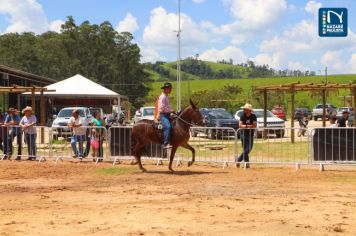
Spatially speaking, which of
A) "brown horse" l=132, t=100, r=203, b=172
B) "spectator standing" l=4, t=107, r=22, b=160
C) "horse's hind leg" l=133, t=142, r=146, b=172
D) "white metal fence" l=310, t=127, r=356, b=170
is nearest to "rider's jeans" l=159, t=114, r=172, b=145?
"brown horse" l=132, t=100, r=203, b=172

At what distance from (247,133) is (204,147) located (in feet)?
16.2

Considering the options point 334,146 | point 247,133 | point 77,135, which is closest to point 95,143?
point 77,135

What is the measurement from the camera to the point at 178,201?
37.1 ft

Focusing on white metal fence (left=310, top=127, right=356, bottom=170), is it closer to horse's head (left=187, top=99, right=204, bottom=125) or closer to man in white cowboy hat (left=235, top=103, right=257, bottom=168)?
man in white cowboy hat (left=235, top=103, right=257, bottom=168)

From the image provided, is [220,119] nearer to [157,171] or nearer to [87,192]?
[157,171]

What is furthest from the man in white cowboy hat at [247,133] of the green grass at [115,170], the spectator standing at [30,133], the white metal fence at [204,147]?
the spectator standing at [30,133]

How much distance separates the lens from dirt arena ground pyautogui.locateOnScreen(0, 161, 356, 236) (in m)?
8.72

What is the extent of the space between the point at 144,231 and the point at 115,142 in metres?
10.4

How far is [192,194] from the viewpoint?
1212 cm

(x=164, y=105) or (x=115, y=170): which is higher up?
(x=164, y=105)

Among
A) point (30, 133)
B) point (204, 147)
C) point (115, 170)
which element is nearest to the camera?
point (115, 170)

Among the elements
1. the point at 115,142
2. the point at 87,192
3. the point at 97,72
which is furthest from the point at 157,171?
the point at 97,72

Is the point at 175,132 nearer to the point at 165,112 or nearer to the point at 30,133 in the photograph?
the point at 165,112

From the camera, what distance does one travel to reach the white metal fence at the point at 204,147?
16.7 m
